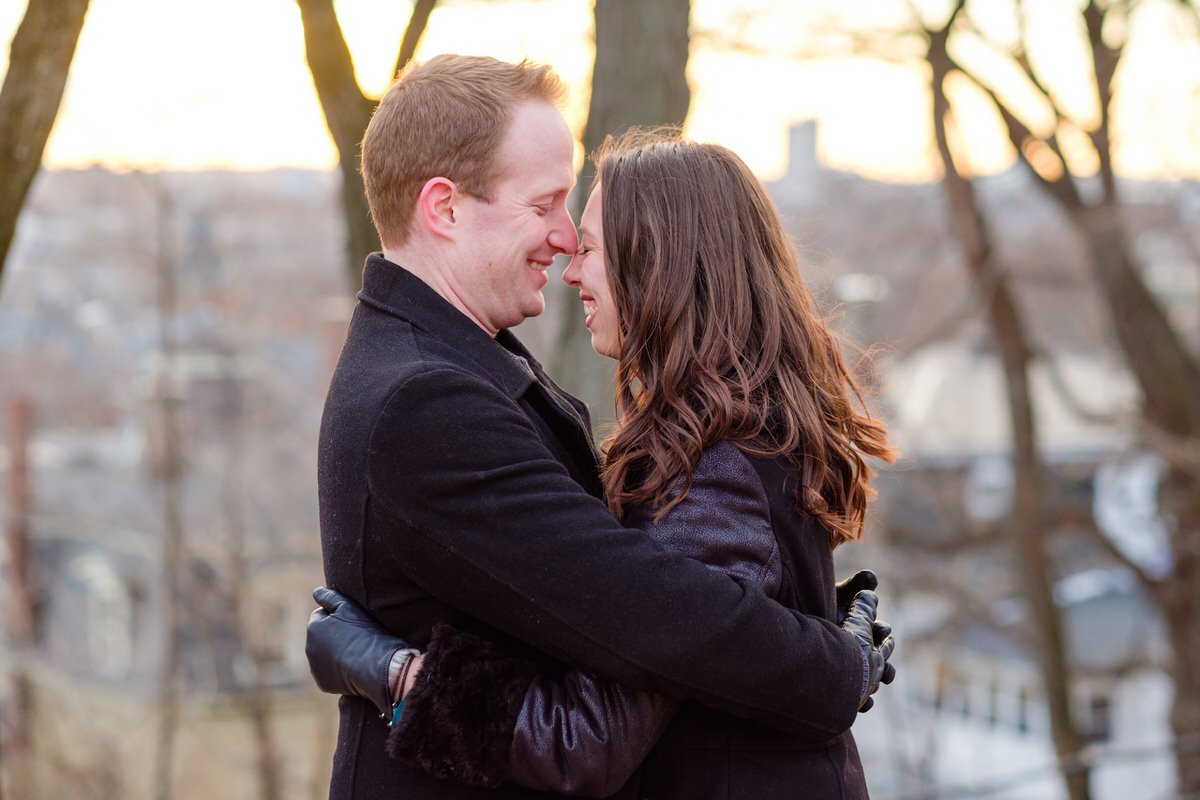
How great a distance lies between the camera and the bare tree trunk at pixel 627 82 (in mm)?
4027

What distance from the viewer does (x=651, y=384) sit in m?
2.09

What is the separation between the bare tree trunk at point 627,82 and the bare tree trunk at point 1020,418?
5.91 m

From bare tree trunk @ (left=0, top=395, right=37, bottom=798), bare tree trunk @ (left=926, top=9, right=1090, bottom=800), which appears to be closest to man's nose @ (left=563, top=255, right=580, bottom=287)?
bare tree trunk @ (left=926, top=9, right=1090, bottom=800)

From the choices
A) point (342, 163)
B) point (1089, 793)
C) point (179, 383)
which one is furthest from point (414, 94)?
point (179, 383)

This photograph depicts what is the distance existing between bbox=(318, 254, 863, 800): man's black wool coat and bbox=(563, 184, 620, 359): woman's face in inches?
9.8

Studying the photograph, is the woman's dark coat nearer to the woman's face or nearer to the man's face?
the woman's face

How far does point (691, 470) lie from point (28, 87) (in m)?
2.18

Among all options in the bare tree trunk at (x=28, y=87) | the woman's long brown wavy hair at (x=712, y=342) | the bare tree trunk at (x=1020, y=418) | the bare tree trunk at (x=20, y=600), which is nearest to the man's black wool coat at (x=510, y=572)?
the woman's long brown wavy hair at (x=712, y=342)

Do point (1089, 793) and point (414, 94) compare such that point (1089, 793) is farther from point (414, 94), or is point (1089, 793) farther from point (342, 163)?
point (414, 94)

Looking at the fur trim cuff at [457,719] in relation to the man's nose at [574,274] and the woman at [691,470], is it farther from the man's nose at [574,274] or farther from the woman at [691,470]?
the man's nose at [574,274]

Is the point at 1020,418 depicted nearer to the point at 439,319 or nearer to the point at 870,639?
the point at 870,639

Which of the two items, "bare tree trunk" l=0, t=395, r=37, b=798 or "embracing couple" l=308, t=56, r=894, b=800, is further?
"bare tree trunk" l=0, t=395, r=37, b=798

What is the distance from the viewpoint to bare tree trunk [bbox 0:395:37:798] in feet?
50.9

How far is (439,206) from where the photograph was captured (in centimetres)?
213
